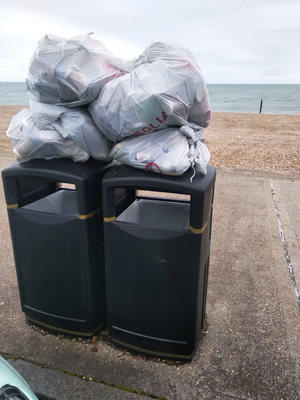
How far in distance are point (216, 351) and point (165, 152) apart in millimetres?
1442

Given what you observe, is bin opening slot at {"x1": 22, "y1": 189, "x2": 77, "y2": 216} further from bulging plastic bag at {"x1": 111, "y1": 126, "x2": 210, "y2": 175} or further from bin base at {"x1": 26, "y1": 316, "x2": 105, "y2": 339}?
bin base at {"x1": 26, "y1": 316, "x2": 105, "y2": 339}

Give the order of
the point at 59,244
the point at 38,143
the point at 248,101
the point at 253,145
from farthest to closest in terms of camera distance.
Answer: the point at 248,101 → the point at 253,145 → the point at 59,244 → the point at 38,143

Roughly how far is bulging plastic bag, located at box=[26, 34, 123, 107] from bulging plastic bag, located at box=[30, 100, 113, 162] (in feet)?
0.19

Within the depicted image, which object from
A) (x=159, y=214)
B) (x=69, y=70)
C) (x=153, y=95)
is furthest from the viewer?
(x=159, y=214)

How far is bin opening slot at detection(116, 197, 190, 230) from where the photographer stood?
225 cm

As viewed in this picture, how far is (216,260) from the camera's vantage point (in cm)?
361

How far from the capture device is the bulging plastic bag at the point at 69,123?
2.12 meters

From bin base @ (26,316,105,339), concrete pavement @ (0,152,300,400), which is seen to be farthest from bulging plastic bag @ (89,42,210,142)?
concrete pavement @ (0,152,300,400)

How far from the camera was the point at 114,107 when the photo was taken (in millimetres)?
2037

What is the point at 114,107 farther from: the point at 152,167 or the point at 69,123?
the point at 152,167

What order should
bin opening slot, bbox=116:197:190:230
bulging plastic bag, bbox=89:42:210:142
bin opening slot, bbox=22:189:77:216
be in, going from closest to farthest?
bulging plastic bag, bbox=89:42:210:142, bin opening slot, bbox=116:197:190:230, bin opening slot, bbox=22:189:77:216

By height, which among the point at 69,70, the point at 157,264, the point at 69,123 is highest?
the point at 69,70

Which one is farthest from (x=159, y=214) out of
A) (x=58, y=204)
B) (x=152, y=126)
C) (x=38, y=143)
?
(x=38, y=143)

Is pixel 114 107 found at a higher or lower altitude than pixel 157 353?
higher
